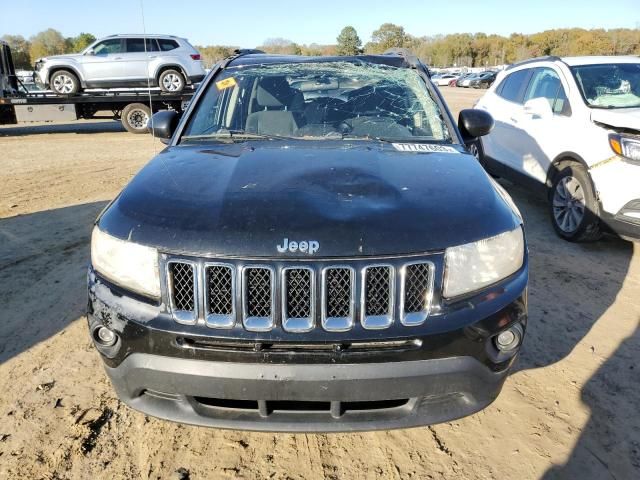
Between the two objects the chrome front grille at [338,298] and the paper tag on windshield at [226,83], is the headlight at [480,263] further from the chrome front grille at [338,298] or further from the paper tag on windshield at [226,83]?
the paper tag on windshield at [226,83]

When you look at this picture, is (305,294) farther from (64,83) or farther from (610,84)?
(64,83)

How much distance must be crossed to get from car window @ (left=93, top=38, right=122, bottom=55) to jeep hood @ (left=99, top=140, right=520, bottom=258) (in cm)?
1344

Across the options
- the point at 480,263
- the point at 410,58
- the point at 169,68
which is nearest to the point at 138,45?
the point at 169,68

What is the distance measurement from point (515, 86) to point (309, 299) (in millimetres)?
5990

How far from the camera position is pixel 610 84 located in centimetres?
559

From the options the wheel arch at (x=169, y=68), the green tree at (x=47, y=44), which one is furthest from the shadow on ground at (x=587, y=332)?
the green tree at (x=47, y=44)

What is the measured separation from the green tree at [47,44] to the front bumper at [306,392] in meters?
83.2

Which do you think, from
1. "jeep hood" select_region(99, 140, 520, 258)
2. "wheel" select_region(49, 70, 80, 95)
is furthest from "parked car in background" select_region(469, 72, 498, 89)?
"jeep hood" select_region(99, 140, 520, 258)

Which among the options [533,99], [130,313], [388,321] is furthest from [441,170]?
[533,99]

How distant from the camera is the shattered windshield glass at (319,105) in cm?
324

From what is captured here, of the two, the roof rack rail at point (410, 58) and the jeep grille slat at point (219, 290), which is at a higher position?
the roof rack rail at point (410, 58)

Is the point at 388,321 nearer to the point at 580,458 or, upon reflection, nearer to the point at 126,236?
the point at 126,236

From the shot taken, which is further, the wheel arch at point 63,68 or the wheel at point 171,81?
the wheel at point 171,81

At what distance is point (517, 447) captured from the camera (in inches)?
97.5
